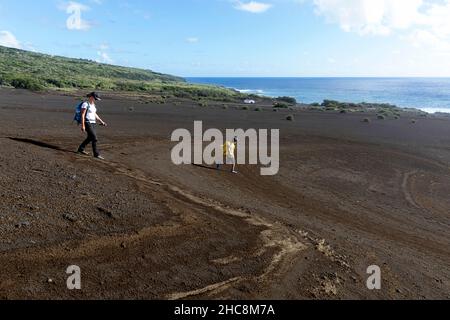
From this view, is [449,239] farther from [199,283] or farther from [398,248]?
[199,283]

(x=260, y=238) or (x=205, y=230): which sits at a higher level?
(x=205, y=230)

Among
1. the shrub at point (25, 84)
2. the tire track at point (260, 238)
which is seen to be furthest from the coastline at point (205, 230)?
the shrub at point (25, 84)

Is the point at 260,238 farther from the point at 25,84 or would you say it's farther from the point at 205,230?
the point at 25,84

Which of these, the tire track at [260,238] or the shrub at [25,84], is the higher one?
the shrub at [25,84]

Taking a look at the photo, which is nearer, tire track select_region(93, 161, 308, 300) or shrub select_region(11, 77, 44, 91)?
tire track select_region(93, 161, 308, 300)

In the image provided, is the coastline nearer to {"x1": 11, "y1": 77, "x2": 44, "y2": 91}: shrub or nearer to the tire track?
the tire track

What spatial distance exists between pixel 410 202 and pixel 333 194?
Result: 249 centimetres

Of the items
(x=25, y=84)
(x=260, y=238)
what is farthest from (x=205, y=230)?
(x=25, y=84)

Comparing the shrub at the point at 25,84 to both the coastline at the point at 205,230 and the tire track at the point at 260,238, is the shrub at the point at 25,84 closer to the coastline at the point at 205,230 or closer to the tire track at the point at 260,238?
the coastline at the point at 205,230

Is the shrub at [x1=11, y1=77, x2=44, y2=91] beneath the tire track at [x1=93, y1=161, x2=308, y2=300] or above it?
above

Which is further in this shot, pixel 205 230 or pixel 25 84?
pixel 25 84

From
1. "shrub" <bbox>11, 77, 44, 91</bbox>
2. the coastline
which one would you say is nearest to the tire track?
the coastline

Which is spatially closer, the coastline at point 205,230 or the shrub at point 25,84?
the coastline at point 205,230

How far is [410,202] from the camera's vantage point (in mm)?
14805
